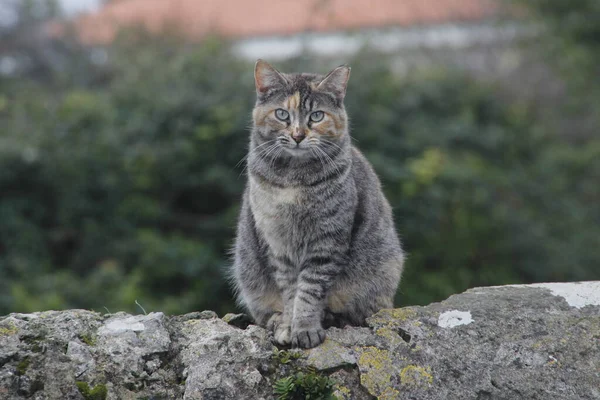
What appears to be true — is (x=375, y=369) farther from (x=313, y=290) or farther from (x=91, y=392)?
(x=91, y=392)

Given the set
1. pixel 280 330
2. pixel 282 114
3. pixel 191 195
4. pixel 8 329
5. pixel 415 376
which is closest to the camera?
pixel 8 329

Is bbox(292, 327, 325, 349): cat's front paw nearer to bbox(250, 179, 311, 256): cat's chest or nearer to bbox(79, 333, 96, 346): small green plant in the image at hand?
bbox(250, 179, 311, 256): cat's chest

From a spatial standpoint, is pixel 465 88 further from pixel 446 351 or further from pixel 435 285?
pixel 446 351

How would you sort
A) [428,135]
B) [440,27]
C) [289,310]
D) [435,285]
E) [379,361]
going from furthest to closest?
[440,27], [428,135], [435,285], [289,310], [379,361]

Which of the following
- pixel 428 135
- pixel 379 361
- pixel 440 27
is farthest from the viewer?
pixel 440 27

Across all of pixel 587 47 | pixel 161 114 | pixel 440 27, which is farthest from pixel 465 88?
pixel 161 114

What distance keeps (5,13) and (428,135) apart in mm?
8985

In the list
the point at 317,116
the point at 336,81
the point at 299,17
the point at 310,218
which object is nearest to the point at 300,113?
the point at 317,116

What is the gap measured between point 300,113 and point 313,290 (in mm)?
889

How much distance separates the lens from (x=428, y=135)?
384 inches

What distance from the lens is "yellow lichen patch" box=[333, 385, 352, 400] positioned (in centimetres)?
300

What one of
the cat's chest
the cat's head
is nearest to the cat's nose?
the cat's head

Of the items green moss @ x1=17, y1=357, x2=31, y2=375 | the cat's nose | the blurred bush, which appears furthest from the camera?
the blurred bush

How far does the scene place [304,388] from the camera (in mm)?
2951
